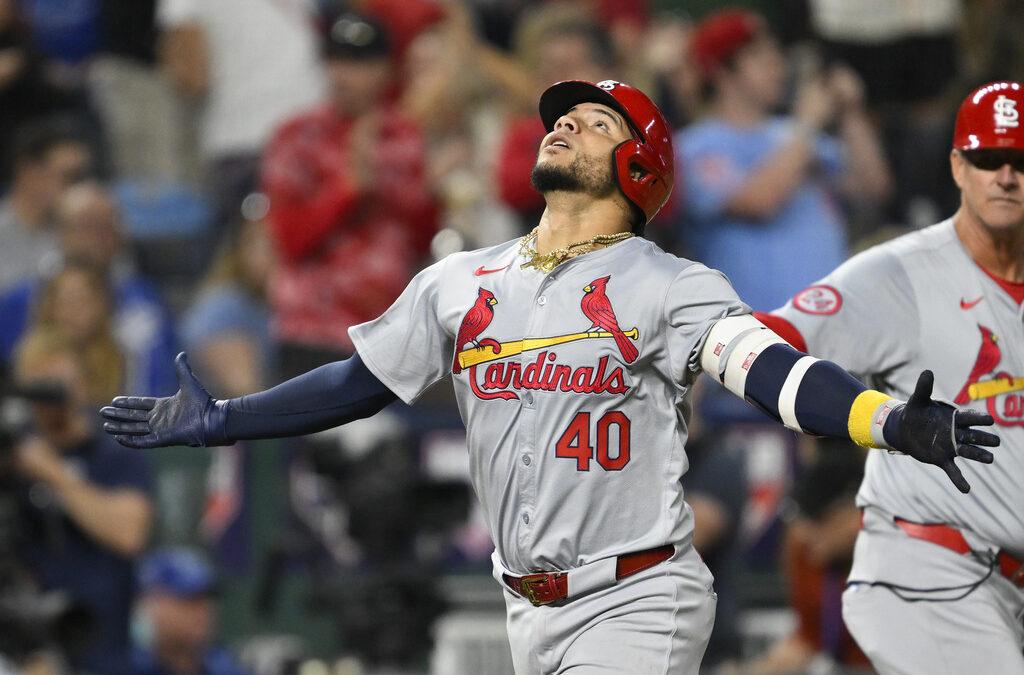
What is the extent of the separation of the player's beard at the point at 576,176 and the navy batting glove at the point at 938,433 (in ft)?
3.21

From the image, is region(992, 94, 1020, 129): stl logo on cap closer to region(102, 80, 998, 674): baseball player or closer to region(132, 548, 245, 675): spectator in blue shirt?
region(102, 80, 998, 674): baseball player

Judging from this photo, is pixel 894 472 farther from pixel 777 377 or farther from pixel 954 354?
pixel 777 377

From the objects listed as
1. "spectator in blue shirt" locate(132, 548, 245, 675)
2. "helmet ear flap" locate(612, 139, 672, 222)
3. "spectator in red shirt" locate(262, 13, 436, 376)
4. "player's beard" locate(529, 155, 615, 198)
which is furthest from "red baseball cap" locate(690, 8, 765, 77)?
"player's beard" locate(529, 155, 615, 198)

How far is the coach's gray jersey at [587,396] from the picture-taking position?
3418mm

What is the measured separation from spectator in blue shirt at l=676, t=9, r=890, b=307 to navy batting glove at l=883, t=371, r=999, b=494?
15.4 ft

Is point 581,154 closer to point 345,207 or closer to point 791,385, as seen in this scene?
point 791,385

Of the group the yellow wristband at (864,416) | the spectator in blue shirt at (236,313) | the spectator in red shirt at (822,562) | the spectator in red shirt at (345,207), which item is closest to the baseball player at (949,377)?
the yellow wristband at (864,416)

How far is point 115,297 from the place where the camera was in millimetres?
8086

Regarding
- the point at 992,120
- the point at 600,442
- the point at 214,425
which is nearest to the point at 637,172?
the point at 600,442

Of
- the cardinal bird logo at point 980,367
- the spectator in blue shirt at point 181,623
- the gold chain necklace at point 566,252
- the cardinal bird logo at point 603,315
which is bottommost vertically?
the spectator in blue shirt at point 181,623

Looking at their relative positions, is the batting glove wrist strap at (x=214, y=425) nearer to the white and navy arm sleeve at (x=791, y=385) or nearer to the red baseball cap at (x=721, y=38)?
the white and navy arm sleeve at (x=791, y=385)

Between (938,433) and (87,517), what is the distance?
505 cm

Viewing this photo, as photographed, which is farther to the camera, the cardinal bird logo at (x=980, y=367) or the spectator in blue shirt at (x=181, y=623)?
the spectator in blue shirt at (x=181, y=623)

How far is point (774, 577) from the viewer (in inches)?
292
